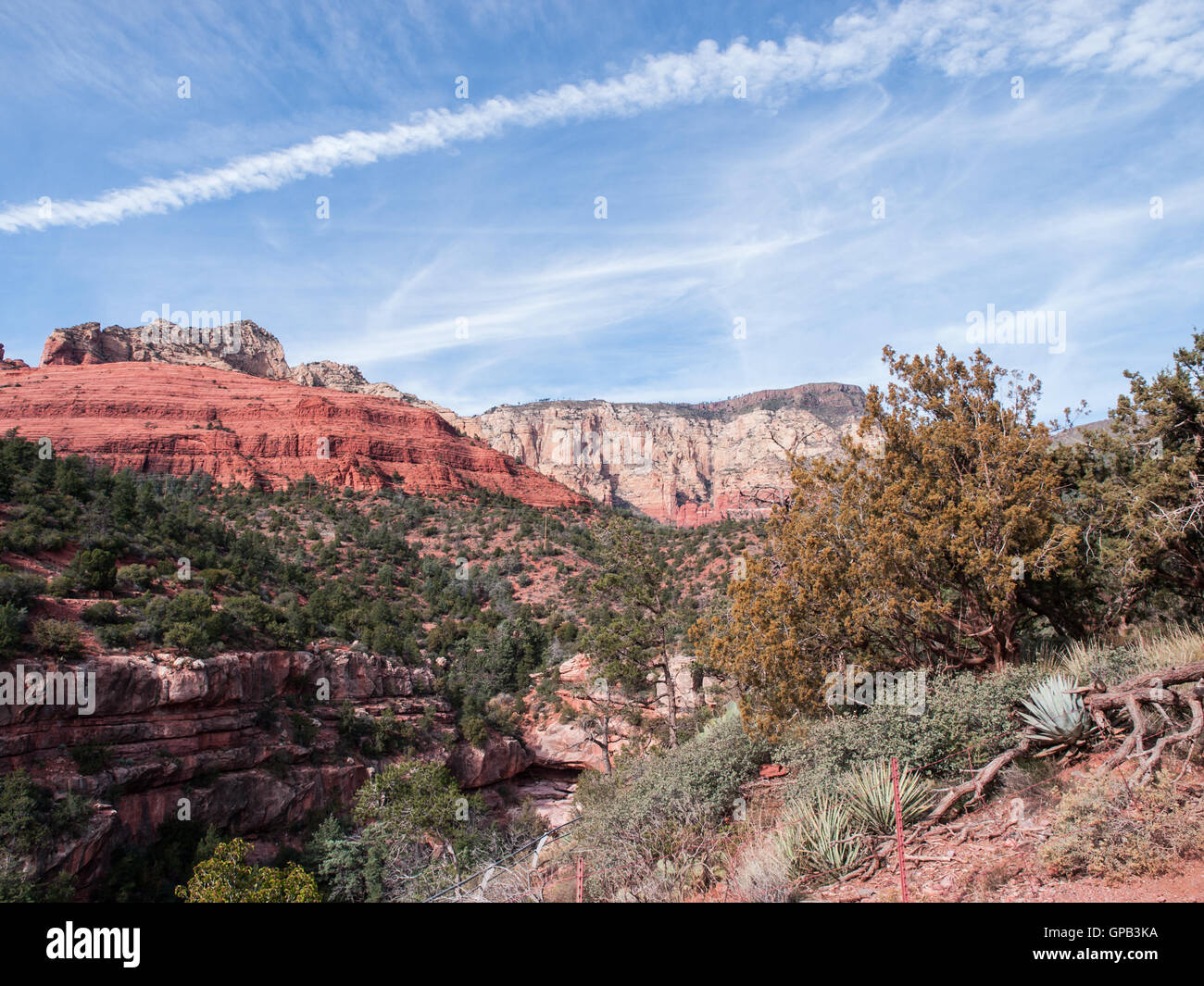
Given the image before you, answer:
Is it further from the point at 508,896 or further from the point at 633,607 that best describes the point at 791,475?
the point at 633,607

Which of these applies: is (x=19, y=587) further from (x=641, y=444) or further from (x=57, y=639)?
(x=641, y=444)

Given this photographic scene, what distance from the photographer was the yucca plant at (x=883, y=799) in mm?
6949

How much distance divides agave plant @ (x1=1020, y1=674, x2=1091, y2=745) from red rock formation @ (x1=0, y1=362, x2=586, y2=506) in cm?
5921

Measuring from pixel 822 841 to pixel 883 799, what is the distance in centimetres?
83

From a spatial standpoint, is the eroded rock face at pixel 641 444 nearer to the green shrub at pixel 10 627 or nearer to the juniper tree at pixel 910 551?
the green shrub at pixel 10 627

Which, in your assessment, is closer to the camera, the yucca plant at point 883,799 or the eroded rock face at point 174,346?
the yucca plant at point 883,799

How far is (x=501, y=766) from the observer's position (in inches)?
1197

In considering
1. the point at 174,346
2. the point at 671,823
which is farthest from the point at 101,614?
the point at 174,346

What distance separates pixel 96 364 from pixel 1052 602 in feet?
294

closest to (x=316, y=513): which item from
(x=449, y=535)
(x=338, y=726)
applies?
(x=449, y=535)
